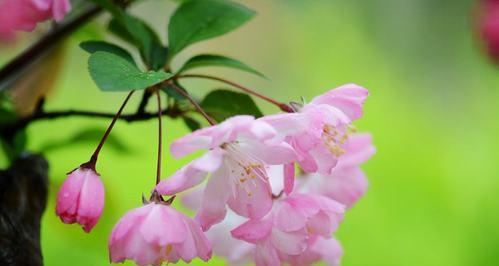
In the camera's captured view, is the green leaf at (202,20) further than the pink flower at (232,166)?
Yes

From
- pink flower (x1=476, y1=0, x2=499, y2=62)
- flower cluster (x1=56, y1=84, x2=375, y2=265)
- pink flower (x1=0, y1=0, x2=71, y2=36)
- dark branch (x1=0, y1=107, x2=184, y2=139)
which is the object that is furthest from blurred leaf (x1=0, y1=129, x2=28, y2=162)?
pink flower (x1=476, y1=0, x2=499, y2=62)

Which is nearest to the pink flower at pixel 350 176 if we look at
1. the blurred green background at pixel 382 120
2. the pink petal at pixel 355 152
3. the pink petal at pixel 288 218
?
the pink petal at pixel 355 152

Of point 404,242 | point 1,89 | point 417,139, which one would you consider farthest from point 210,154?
point 417,139

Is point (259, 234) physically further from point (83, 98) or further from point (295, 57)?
point (295, 57)

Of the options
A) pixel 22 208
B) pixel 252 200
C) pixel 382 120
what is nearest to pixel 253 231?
pixel 252 200

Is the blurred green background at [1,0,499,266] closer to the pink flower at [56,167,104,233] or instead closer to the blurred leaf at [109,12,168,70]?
the blurred leaf at [109,12,168,70]

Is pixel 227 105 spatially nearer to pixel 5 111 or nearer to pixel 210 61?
pixel 210 61

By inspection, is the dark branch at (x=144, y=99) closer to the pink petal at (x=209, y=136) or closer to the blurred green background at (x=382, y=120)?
the pink petal at (x=209, y=136)
